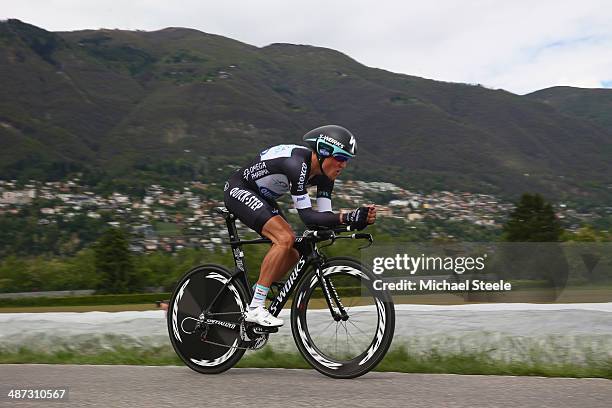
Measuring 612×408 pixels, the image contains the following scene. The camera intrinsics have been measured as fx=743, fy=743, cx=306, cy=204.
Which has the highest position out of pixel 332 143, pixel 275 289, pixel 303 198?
pixel 332 143

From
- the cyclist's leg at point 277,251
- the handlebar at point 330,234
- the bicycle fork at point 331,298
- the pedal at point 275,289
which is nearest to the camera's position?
the handlebar at point 330,234

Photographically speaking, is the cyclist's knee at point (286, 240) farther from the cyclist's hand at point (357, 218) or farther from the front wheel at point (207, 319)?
the front wheel at point (207, 319)

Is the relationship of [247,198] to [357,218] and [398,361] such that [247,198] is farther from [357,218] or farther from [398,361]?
[398,361]

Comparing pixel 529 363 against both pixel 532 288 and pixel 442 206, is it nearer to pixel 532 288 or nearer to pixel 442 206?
pixel 532 288

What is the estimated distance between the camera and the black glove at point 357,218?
17.5ft

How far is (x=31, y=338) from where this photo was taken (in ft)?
24.8

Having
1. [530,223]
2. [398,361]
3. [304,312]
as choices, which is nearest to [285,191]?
[304,312]

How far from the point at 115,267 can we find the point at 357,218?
8746 cm

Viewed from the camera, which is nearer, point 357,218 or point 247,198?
point 357,218

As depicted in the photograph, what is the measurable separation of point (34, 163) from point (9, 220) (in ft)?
148

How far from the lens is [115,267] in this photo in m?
89.3

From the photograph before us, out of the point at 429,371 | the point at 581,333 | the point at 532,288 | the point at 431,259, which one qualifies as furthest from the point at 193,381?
the point at 532,288

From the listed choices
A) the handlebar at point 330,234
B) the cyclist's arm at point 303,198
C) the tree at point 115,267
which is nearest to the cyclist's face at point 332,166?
the cyclist's arm at point 303,198

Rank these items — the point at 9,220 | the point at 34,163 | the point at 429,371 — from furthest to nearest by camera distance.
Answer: the point at 34,163 → the point at 9,220 → the point at 429,371
